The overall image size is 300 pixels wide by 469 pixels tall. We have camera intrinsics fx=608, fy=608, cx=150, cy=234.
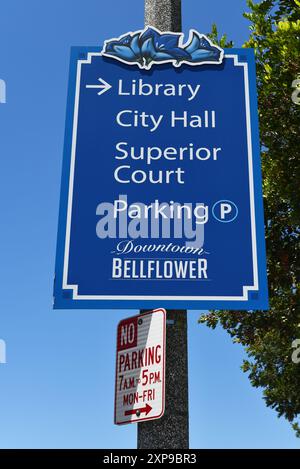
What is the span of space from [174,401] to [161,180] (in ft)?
8.10

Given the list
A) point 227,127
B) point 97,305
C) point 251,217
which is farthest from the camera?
point 227,127

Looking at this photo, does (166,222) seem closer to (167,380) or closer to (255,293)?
(255,293)

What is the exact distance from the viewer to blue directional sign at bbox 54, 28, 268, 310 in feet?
21.0

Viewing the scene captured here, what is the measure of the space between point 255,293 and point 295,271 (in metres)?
8.08

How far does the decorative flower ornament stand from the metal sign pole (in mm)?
3367

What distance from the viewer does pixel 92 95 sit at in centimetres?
750

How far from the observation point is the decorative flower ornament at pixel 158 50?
302 inches

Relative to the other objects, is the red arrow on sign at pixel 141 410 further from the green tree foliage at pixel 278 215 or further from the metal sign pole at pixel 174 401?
the green tree foliage at pixel 278 215

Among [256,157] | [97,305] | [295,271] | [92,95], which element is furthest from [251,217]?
[295,271]

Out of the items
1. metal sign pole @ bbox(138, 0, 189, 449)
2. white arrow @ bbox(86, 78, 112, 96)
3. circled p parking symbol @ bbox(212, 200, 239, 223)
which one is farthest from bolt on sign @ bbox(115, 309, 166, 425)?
white arrow @ bbox(86, 78, 112, 96)

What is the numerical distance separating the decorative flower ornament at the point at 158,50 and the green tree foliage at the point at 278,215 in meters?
4.74

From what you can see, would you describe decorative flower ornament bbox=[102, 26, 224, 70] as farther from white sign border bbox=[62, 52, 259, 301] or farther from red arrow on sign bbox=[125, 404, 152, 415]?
red arrow on sign bbox=[125, 404, 152, 415]
